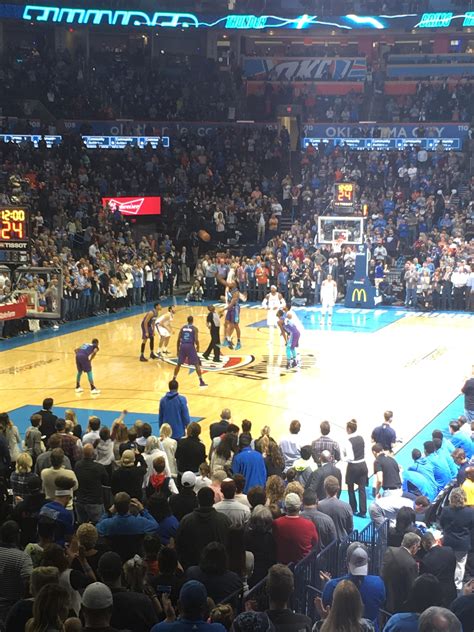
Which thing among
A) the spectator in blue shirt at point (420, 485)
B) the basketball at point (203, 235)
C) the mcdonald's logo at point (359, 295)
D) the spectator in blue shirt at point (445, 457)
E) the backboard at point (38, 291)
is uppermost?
the basketball at point (203, 235)

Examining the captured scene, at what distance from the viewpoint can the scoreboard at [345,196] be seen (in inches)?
1304

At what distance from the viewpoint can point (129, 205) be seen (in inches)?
1487

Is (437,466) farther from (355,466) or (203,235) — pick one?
(203,235)

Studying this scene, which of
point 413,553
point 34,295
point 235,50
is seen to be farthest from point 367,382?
point 235,50

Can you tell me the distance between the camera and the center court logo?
72.3ft

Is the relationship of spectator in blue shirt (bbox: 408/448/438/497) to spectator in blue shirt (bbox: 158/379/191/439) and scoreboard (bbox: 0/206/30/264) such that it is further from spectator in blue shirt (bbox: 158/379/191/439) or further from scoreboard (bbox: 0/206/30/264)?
scoreboard (bbox: 0/206/30/264)

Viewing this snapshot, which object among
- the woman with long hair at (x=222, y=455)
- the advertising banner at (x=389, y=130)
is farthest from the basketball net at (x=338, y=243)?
the woman with long hair at (x=222, y=455)

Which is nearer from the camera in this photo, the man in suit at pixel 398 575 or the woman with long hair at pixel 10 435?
the man in suit at pixel 398 575

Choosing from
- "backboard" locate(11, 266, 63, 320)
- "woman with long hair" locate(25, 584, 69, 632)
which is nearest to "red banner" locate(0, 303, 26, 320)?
"backboard" locate(11, 266, 63, 320)

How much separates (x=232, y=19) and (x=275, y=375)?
87.5 feet

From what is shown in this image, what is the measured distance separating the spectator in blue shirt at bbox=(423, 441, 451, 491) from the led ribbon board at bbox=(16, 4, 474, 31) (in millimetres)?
34089

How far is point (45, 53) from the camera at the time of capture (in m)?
44.8

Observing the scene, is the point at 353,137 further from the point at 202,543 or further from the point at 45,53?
the point at 202,543

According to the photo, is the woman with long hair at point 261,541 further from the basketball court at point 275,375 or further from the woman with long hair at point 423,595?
the basketball court at point 275,375
